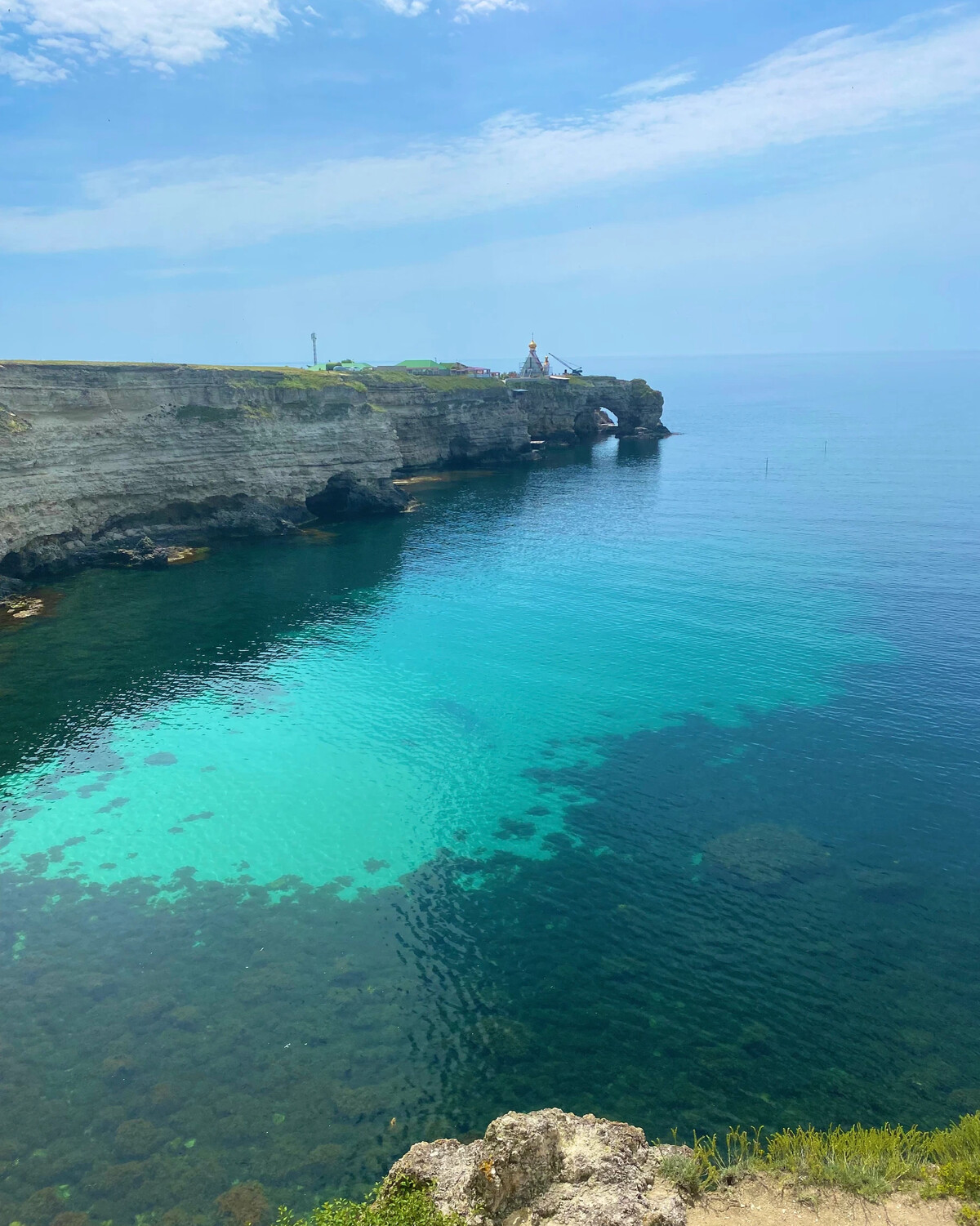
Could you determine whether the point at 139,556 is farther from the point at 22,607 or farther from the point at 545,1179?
the point at 545,1179

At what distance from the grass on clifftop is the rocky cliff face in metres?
67.2

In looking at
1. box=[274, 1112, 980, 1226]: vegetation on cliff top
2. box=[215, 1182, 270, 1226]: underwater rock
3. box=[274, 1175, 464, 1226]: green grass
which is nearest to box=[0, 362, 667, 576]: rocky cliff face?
box=[215, 1182, 270, 1226]: underwater rock

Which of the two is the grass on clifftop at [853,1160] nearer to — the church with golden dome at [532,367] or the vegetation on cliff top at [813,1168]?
the vegetation on cliff top at [813,1168]

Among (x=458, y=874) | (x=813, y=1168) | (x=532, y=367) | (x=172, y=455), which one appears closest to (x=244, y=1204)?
(x=813, y=1168)

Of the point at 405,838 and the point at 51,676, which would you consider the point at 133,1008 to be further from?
the point at 51,676

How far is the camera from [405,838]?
35.4 m

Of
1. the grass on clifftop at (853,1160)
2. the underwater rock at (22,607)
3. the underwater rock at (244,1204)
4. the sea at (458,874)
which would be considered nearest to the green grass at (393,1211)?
the underwater rock at (244,1204)

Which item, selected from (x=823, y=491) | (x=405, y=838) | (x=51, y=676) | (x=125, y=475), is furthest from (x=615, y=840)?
(x=823, y=491)

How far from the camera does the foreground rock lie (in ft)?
50.1

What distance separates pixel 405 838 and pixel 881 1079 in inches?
792

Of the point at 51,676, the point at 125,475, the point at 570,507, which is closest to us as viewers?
the point at 51,676

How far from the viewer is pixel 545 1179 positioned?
52.7 ft

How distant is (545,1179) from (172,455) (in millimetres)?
77050

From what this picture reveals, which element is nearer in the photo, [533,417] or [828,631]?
[828,631]
